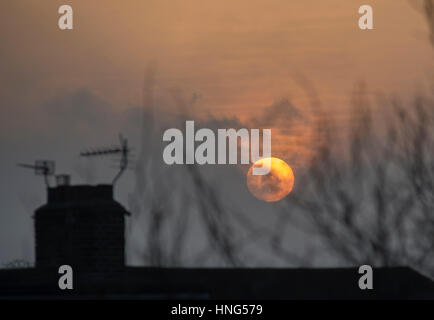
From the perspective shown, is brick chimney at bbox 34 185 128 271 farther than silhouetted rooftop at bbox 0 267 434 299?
Yes

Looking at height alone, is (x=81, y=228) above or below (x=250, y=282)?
above

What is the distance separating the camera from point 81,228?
2023 inches

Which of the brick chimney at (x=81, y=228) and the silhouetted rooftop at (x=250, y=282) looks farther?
the brick chimney at (x=81, y=228)

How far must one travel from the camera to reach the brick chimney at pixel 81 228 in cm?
5034

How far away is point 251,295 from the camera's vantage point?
124ft

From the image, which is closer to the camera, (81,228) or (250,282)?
(250,282)

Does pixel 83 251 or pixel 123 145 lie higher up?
pixel 123 145

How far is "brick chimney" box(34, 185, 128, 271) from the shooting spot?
165ft
